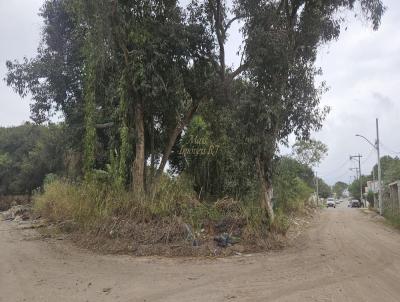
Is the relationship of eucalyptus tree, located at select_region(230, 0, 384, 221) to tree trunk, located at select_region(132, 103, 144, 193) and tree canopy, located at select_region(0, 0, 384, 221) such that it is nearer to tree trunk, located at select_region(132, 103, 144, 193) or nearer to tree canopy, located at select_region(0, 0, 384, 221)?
tree canopy, located at select_region(0, 0, 384, 221)

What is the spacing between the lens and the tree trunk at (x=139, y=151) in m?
16.7

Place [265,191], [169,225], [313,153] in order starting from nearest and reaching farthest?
[169,225]
[265,191]
[313,153]

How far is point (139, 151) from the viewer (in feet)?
55.7

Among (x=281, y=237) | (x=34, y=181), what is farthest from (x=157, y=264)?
(x=34, y=181)

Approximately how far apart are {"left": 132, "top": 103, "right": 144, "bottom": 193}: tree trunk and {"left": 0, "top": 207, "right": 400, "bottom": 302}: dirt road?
3612 mm

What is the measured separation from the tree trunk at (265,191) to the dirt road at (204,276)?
1430mm

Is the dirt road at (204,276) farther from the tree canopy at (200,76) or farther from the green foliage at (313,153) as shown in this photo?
the green foliage at (313,153)

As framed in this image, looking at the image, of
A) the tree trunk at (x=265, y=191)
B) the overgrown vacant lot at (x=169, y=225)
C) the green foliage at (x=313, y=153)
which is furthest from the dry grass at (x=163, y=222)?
the green foliage at (x=313, y=153)

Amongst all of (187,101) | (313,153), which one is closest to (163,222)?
(187,101)

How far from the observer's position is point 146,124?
18109mm

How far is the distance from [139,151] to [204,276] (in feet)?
25.8

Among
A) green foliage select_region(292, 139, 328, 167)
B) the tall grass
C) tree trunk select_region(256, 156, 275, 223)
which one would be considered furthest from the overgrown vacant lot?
green foliage select_region(292, 139, 328, 167)

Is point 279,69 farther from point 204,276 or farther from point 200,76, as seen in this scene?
point 204,276

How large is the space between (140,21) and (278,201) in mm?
16040
